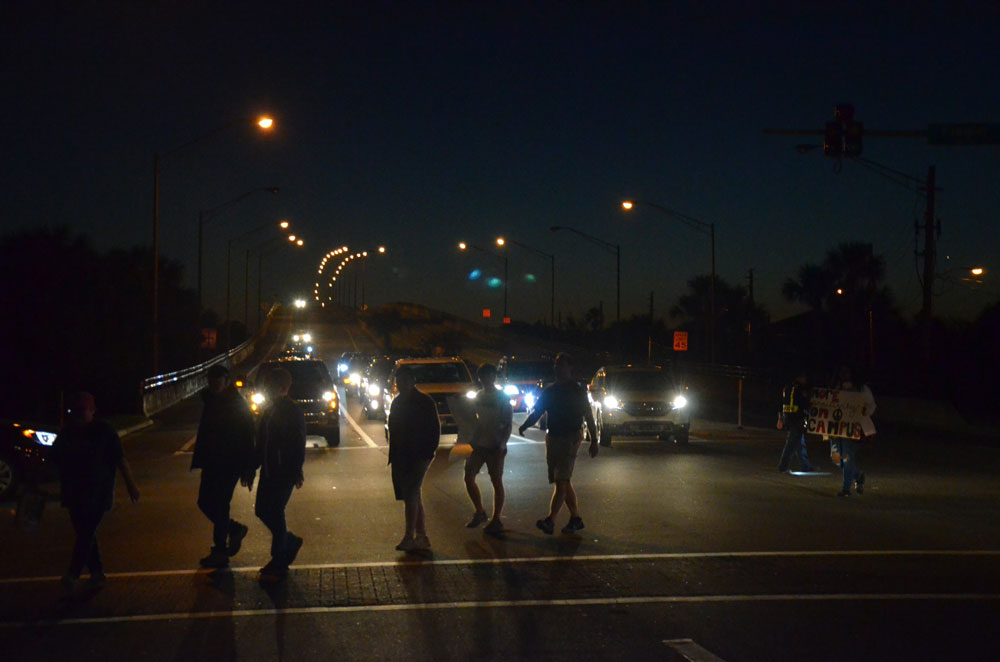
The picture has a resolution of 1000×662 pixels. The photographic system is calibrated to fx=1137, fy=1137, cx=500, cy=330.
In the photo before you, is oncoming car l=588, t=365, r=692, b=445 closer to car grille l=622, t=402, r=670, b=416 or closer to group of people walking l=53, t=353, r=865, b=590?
car grille l=622, t=402, r=670, b=416

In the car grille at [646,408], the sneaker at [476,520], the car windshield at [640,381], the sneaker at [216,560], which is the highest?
the car windshield at [640,381]

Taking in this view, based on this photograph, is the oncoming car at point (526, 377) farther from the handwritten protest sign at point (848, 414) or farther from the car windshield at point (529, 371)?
the handwritten protest sign at point (848, 414)

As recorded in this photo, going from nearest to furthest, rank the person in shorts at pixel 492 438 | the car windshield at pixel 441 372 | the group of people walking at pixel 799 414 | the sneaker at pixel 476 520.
Answer: the person in shorts at pixel 492 438 < the sneaker at pixel 476 520 < the group of people walking at pixel 799 414 < the car windshield at pixel 441 372

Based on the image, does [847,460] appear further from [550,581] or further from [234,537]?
[234,537]

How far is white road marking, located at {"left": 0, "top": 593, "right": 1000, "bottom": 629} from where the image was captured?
825 centimetres

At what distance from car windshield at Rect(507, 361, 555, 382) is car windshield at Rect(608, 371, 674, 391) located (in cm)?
957

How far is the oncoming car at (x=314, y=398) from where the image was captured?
23516 mm

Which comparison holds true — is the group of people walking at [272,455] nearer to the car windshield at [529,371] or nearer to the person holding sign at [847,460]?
the person holding sign at [847,460]

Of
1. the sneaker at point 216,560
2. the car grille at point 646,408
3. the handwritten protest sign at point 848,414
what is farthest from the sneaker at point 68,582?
the car grille at point 646,408

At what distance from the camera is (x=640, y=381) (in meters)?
25.1

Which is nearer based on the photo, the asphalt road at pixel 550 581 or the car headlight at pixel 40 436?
the asphalt road at pixel 550 581

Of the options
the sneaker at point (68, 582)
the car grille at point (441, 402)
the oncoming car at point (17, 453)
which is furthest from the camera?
the car grille at point (441, 402)

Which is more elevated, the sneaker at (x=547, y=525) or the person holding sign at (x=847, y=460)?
the person holding sign at (x=847, y=460)

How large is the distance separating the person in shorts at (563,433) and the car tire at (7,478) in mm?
7130
